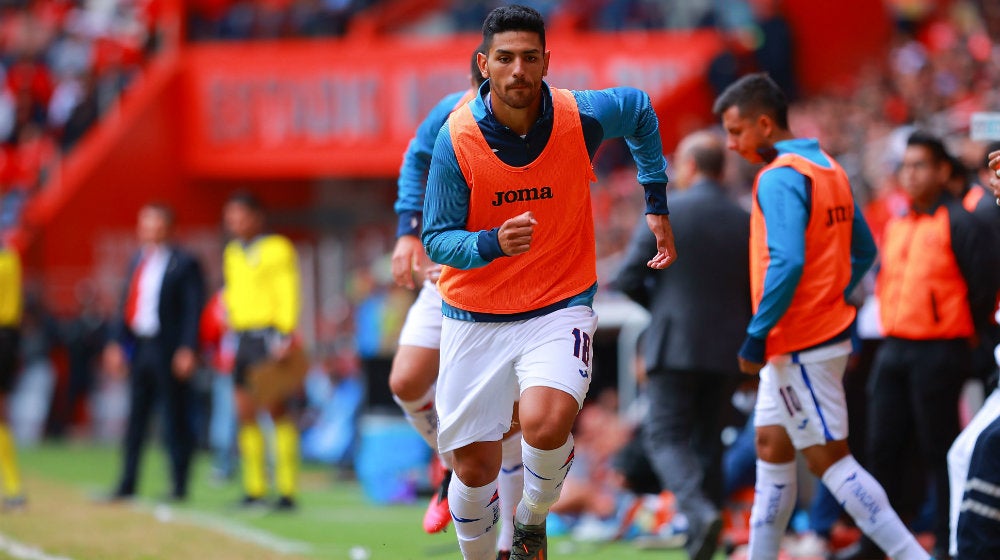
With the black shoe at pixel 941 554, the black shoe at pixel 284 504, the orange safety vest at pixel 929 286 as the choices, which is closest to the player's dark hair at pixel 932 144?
the orange safety vest at pixel 929 286

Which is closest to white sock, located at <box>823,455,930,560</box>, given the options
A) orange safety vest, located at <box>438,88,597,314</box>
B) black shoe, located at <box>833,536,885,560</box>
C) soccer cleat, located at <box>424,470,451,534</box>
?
black shoe, located at <box>833,536,885,560</box>

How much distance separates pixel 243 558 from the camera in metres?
8.45

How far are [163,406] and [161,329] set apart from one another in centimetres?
69

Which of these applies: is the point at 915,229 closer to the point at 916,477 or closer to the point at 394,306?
the point at 916,477

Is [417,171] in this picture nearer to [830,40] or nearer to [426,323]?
[426,323]

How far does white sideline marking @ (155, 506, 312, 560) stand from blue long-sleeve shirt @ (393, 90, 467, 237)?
2.71m

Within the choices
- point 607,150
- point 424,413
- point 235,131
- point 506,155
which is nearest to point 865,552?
point 424,413

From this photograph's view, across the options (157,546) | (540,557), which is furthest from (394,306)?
(540,557)

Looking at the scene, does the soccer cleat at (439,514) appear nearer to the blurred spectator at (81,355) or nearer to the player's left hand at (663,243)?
the player's left hand at (663,243)

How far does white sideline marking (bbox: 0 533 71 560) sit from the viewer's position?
8711 mm

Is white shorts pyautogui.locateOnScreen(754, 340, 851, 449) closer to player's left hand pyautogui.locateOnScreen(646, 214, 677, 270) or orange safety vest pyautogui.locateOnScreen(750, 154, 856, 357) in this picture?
orange safety vest pyautogui.locateOnScreen(750, 154, 856, 357)

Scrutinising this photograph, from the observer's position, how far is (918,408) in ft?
24.8

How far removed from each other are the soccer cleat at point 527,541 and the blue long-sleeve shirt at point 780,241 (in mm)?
1200

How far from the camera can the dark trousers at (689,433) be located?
7492 millimetres
